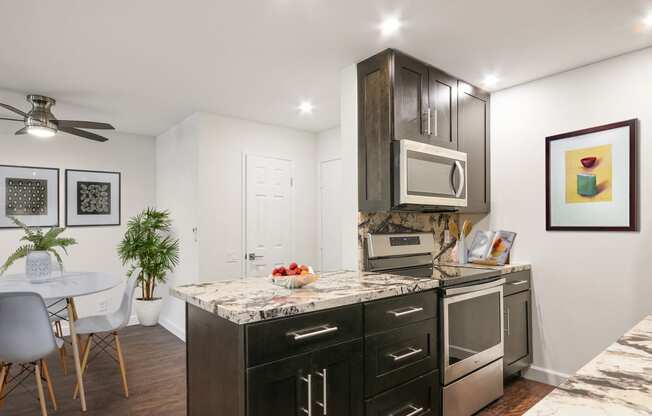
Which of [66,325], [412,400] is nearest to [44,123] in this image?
[66,325]

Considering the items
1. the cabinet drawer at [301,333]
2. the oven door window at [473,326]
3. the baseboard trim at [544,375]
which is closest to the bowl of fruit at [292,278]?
the cabinet drawer at [301,333]

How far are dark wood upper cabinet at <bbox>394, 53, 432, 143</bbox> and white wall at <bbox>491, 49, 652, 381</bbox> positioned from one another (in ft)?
3.32

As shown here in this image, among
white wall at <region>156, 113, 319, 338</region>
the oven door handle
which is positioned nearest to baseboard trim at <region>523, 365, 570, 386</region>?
the oven door handle

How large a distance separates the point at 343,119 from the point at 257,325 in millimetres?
1876

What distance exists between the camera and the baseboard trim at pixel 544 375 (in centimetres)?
300

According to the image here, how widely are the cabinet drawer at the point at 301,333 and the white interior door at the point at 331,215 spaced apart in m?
2.78

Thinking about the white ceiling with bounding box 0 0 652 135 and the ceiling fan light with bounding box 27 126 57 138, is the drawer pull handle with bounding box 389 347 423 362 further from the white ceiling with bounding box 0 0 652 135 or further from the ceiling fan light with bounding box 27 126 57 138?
the ceiling fan light with bounding box 27 126 57 138

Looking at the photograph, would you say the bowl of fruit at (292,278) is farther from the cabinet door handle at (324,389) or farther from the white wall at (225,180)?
the white wall at (225,180)

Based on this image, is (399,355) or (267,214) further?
(267,214)

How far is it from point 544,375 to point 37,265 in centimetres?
416

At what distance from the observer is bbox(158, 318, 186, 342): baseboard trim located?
4.34m

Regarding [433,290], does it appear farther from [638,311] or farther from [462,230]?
[638,311]

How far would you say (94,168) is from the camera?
15.8 feet

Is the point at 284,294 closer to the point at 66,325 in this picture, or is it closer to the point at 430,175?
the point at 430,175
